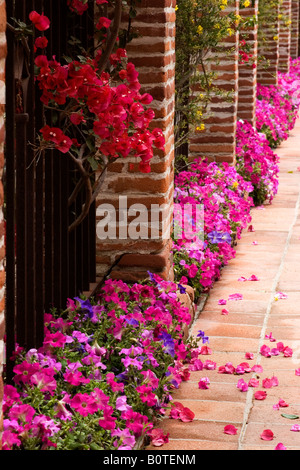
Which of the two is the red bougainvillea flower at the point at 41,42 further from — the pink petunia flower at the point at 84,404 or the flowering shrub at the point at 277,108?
the flowering shrub at the point at 277,108

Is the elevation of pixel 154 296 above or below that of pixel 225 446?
above

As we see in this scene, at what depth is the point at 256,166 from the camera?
324 inches

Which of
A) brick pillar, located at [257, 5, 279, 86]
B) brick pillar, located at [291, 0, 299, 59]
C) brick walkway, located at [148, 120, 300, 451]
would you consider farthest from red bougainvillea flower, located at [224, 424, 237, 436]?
brick pillar, located at [291, 0, 299, 59]

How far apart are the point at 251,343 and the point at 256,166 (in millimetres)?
3725

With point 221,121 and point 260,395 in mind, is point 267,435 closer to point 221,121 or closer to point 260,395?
point 260,395

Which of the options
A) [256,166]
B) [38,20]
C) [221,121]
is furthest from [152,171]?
[256,166]

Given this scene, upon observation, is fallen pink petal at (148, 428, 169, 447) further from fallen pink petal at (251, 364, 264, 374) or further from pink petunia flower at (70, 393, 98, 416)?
fallen pink petal at (251, 364, 264, 374)

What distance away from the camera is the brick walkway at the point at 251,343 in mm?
3637

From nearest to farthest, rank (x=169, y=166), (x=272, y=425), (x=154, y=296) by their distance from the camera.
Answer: (x=272, y=425) → (x=154, y=296) → (x=169, y=166)

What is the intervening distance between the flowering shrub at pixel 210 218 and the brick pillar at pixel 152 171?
1.05 ft

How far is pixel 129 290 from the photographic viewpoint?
177 inches

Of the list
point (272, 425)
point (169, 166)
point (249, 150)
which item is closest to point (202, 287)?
point (169, 166)

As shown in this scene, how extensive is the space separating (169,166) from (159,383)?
1428 mm

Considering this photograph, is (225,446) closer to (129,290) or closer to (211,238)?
(129,290)
